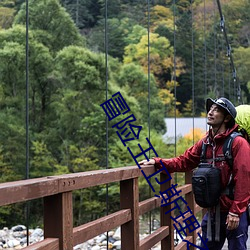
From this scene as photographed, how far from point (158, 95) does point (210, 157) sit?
16.4 m

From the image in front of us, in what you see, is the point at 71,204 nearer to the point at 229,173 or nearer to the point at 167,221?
the point at 229,173

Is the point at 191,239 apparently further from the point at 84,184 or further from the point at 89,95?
the point at 89,95

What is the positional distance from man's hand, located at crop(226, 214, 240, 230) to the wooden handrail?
1.06 feet

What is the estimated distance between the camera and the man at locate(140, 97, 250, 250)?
1.97 meters

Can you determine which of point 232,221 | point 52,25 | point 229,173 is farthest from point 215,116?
point 52,25

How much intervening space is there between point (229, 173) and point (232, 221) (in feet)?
0.48

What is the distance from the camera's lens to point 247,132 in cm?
213

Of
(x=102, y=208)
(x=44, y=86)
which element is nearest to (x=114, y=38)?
(x=44, y=86)

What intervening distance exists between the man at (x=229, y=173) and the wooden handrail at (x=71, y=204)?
251 millimetres

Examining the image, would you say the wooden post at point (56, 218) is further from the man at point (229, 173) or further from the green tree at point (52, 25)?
the green tree at point (52, 25)

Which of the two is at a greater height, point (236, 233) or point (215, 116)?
point (215, 116)

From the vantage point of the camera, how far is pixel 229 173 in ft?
6.64

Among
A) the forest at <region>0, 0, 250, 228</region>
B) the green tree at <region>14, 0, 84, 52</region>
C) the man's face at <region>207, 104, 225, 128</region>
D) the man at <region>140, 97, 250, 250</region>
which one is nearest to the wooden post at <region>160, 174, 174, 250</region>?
the man at <region>140, 97, 250, 250</region>

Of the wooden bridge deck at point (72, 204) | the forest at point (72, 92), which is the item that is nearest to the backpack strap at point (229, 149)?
the wooden bridge deck at point (72, 204)
